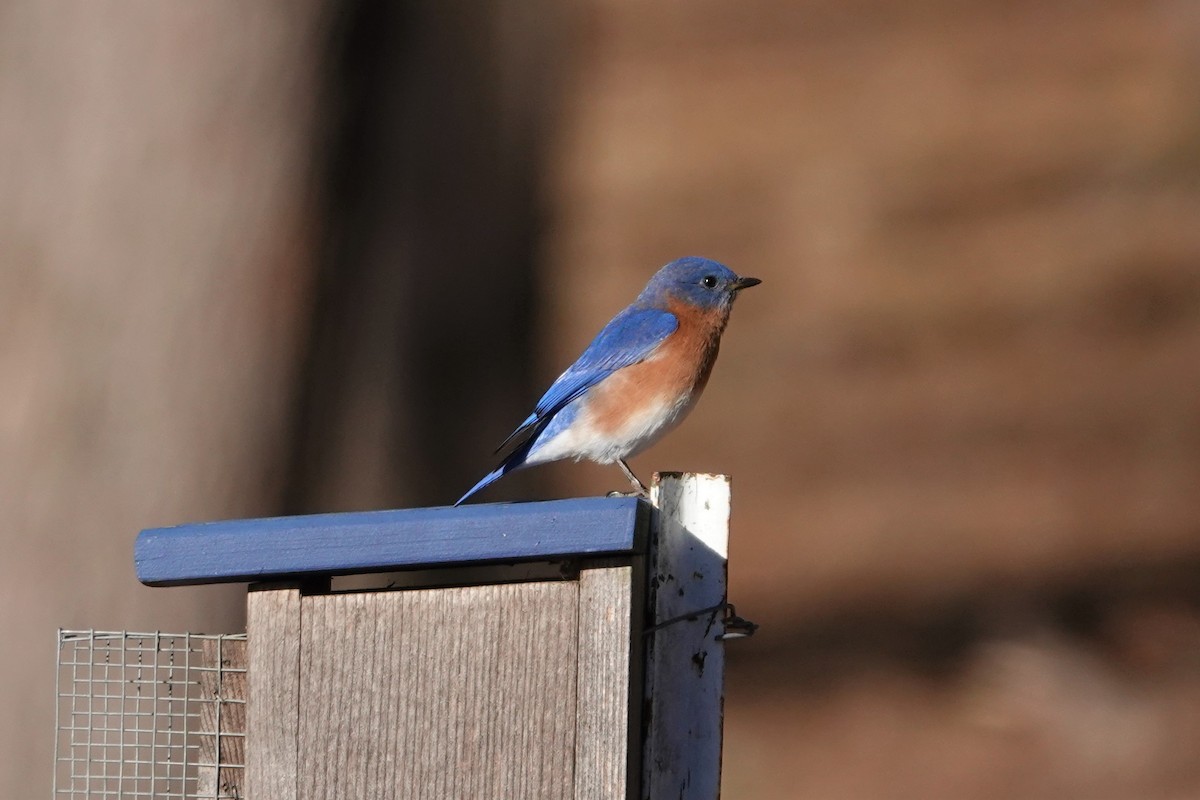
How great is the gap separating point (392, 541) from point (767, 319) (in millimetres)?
2986

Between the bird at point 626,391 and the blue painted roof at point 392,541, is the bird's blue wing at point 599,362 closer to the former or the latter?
the bird at point 626,391

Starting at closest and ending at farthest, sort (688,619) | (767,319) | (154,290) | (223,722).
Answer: (688,619) < (223,722) < (154,290) < (767,319)

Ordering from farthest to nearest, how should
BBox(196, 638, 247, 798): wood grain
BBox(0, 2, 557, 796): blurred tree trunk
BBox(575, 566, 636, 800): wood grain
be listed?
BBox(0, 2, 557, 796): blurred tree trunk, BBox(196, 638, 247, 798): wood grain, BBox(575, 566, 636, 800): wood grain

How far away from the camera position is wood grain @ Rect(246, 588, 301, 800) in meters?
2.33

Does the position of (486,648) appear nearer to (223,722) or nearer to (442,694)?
(442,694)

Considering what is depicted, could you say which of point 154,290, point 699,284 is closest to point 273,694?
point 699,284

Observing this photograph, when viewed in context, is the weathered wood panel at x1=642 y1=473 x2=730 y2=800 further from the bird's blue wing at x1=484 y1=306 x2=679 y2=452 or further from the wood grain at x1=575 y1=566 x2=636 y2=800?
the bird's blue wing at x1=484 y1=306 x2=679 y2=452

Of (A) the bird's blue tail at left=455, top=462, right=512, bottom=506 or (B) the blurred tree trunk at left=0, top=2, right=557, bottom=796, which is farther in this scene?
(B) the blurred tree trunk at left=0, top=2, right=557, bottom=796

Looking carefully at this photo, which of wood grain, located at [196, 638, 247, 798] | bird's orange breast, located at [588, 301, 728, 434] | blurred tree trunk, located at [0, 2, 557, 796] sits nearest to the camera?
wood grain, located at [196, 638, 247, 798]

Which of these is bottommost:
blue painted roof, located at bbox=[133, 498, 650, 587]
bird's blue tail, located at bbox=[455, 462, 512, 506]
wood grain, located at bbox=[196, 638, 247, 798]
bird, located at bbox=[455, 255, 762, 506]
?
wood grain, located at bbox=[196, 638, 247, 798]

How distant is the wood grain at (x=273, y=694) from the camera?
7.63 feet

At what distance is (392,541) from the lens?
2.28 metres

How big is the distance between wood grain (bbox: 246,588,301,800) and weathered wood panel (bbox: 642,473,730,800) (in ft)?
1.90

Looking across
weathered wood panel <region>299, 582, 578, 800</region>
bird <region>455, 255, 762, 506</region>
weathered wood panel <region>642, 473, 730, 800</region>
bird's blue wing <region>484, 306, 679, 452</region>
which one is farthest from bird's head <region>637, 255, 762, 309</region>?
weathered wood panel <region>299, 582, 578, 800</region>
